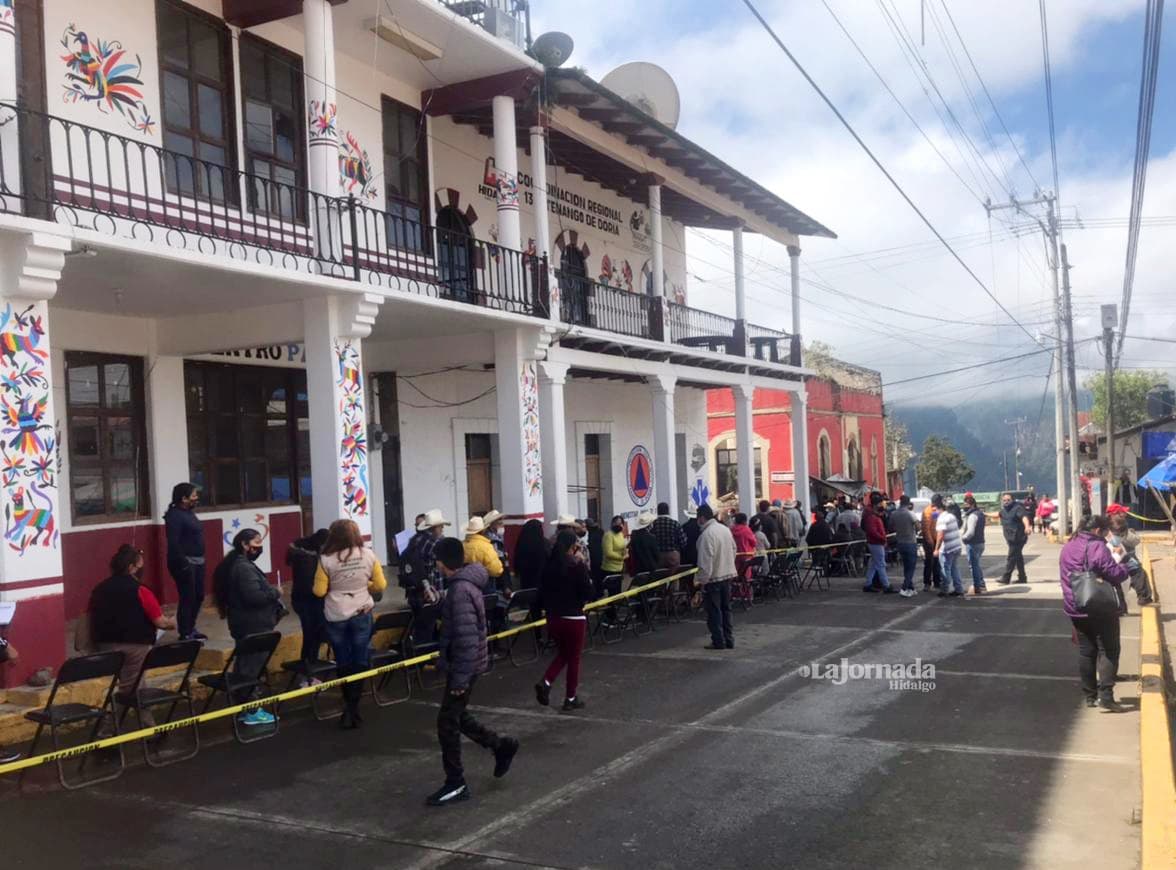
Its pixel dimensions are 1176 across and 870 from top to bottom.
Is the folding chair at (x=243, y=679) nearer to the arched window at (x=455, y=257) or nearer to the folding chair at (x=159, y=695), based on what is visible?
the folding chair at (x=159, y=695)

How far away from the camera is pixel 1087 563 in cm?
820

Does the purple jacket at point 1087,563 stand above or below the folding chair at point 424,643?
above

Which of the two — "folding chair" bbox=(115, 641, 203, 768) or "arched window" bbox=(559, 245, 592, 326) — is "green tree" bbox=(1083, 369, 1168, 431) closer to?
"arched window" bbox=(559, 245, 592, 326)

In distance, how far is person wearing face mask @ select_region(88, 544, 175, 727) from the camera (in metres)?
7.19

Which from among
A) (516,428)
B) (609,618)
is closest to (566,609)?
(609,618)

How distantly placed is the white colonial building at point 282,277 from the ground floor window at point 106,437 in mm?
28

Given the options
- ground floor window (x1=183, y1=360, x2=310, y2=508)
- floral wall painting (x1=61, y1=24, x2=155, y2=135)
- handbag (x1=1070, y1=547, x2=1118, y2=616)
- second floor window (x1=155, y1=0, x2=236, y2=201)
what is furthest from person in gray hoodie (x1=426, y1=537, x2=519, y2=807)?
ground floor window (x1=183, y1=360, x2=310, y2=508)

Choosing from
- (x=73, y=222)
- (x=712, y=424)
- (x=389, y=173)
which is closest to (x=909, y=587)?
(x=389, y=173)

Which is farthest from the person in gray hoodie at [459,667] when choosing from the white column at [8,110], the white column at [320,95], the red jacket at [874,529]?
the red jacket at [874,529]

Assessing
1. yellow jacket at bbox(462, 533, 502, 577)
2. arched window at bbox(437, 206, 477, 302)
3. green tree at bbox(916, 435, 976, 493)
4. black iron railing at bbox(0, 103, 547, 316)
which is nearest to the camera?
black iron railing at bbox(0, 103, 547, 316)

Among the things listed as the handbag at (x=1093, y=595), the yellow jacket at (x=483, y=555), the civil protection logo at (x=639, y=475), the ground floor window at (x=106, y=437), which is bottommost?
the handbag at (x=1093, y=595)

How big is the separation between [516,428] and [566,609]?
5.65 m

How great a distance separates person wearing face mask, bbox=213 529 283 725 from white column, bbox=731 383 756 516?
45.8 feet

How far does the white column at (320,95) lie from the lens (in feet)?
33.4
